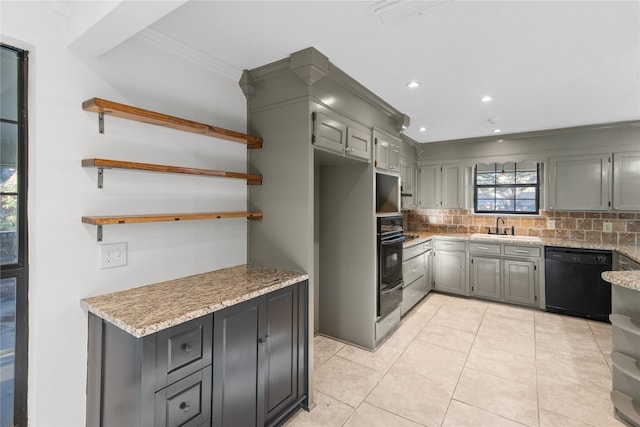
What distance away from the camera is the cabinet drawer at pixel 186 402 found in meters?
1.35

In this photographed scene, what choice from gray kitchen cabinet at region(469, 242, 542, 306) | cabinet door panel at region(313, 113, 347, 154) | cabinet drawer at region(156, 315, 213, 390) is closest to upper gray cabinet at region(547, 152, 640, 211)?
gray kitchen cabinet at region(469, 242, 542, 306)

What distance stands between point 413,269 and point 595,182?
8.66ft

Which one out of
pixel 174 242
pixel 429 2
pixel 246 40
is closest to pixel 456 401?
pixel 174 242

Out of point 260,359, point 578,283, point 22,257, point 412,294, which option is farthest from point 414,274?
point 22,257

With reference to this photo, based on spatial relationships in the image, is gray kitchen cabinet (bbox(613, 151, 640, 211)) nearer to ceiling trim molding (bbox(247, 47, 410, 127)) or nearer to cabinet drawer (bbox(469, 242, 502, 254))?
cabinet drawer (bbox(469, 242, 502, 254))

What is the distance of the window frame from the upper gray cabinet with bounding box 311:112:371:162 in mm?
1582

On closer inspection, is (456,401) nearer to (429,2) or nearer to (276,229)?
(276,229)

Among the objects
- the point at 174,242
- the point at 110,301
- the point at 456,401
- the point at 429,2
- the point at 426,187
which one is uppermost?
the point at 429,2

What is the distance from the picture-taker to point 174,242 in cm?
204

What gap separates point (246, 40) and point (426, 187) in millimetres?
4050

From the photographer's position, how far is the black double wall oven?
3.05 m

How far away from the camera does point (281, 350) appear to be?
6.48ft

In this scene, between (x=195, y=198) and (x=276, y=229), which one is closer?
(x=195, y=198)

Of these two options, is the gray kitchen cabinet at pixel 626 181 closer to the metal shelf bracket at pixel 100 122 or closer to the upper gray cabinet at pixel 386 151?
the upper gray cabinet at pixel 386 151
